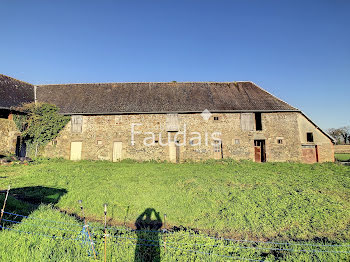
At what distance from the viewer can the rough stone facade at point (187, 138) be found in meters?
15.6

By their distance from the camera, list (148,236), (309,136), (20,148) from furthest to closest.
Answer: (309,136), (20,148), (148,236)

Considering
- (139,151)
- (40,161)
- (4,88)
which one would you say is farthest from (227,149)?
(4,88)

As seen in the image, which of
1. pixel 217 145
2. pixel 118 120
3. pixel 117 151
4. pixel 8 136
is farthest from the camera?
pixel 118 120

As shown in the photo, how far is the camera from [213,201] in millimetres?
6754

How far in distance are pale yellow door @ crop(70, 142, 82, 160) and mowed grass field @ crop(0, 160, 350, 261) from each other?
206 inches

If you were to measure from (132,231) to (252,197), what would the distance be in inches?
183

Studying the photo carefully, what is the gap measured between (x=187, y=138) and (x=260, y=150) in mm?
6530

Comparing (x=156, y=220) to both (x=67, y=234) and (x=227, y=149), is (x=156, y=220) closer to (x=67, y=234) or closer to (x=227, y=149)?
(x=67, y=234)

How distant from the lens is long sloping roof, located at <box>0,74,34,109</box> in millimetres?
14319

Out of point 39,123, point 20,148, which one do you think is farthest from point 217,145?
point 20,148

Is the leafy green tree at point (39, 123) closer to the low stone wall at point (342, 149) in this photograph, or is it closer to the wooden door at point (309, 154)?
the wooden door at point (309, 154)

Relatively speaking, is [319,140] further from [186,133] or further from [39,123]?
[39,123]

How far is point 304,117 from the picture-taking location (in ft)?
53.6

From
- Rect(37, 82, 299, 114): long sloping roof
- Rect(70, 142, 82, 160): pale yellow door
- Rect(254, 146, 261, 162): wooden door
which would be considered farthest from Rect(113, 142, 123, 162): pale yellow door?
Rect(254, 146, 261, 162): wooden door
